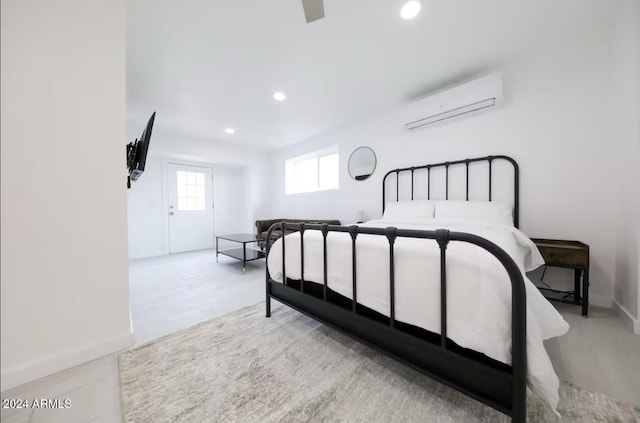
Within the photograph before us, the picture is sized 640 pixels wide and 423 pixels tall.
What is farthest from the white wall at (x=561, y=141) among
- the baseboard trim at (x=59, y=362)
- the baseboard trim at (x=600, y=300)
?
the baseboard trim at (x=59, y=362)

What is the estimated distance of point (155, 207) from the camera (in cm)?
445

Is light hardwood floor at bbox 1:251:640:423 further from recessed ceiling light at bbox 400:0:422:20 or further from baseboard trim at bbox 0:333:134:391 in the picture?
recessed ceiling light at bbox 400:0:422:20

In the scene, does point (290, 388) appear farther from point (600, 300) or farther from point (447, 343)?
point (600, 300)

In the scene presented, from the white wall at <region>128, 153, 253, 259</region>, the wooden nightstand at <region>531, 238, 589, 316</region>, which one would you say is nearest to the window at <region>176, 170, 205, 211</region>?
the white wall at <region>128, 153, 253, 259</region>

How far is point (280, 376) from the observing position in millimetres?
1248

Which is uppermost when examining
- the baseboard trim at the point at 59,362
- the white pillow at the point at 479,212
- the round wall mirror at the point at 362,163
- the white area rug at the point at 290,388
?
the round wall mirror at the point at 362,163

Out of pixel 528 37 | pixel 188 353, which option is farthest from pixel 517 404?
pixel 528 37

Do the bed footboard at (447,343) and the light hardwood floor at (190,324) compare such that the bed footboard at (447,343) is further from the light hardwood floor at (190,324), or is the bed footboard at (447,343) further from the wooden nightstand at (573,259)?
the wooden nightstand at (573,259)

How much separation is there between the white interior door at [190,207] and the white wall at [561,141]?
4.84 meters

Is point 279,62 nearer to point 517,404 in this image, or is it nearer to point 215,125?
point 215,125

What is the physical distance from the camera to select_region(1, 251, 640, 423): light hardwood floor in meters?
0.71

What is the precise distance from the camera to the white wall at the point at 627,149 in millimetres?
1599

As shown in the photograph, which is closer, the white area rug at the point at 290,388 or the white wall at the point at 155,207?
the white area rug at the point at 290,388

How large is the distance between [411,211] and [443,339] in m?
1.75
